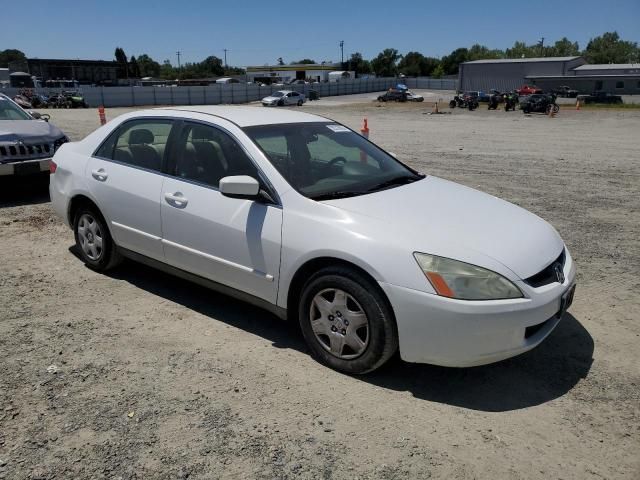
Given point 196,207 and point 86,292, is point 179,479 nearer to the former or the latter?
point 196,207

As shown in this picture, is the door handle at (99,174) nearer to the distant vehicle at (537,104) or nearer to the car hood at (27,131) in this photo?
the car hood at (27,131)

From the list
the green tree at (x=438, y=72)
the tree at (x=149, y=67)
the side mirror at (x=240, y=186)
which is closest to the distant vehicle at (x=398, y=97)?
the side mirror at (x=240, y=186)

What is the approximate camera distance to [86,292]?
4.88 m

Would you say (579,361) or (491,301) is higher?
(491,301)

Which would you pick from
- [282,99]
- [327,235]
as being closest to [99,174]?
[327,235]

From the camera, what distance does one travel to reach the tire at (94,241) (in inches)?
198

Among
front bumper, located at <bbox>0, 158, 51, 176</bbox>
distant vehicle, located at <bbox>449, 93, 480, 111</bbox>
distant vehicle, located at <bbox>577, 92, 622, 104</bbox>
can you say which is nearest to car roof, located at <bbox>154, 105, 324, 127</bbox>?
front bumper, located at <bbox>0, 158, 51, 176</bbox>

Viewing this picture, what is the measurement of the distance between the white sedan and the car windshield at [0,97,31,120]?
4768 millimetres

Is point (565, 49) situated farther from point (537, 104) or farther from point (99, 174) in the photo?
point (99, 174)

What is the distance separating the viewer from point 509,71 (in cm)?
7912

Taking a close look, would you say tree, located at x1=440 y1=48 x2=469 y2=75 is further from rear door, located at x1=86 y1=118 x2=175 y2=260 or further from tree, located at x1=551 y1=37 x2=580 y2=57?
rear door, located at x1=86 y1=118 x2=175 y2=260

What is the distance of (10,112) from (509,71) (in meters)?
80.3

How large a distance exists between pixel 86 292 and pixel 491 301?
11.6ft

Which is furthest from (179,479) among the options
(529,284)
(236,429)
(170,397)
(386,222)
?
(529,284)
